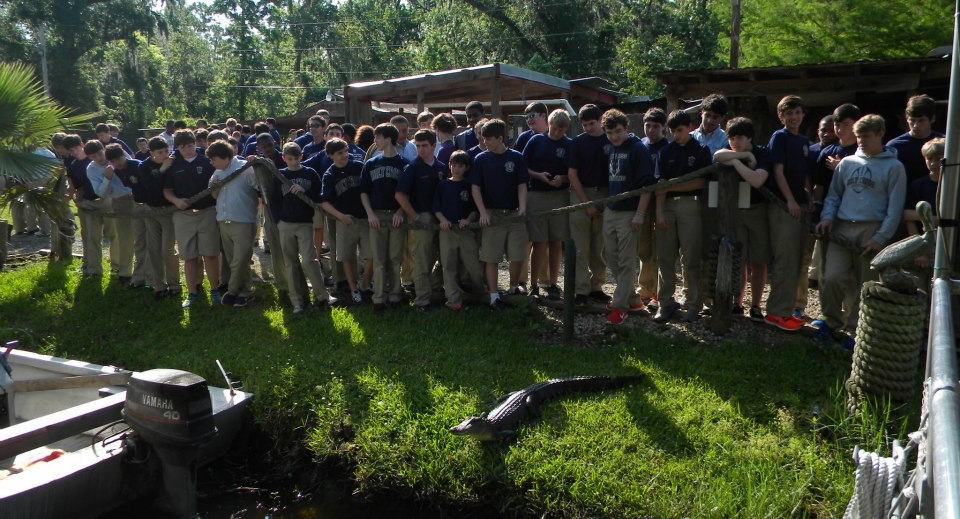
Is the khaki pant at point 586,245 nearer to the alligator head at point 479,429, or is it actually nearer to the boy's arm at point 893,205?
the boy's arm at point 893,205

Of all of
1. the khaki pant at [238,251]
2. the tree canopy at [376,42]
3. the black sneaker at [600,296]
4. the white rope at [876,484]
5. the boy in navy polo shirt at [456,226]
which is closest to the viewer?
the white rope at [876,484]

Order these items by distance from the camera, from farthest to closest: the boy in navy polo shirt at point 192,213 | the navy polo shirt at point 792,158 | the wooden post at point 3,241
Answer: the wooden post at point 3,241, the boy in navy polo shirt at point 192,213, the navy polo shirt at point 792,158

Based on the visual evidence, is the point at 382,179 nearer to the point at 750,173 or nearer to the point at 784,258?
the point at 750,173

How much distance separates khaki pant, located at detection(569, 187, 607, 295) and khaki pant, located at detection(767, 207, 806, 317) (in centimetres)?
159

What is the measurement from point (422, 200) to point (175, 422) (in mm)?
3507

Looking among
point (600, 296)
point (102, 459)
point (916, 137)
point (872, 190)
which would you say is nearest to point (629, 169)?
point (600, 296)

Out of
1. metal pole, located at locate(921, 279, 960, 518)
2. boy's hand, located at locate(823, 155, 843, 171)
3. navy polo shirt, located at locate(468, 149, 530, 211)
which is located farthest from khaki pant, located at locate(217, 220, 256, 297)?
metal pole, located at locate(921, 279, 960, 518)

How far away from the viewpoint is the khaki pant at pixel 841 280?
20.3 ft

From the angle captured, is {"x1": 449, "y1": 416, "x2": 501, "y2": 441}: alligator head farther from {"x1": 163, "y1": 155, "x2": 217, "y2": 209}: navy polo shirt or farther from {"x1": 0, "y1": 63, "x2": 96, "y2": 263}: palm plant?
{"x1": 0, "y1": 63, "x2": 96, "y2": 263}: palm plant

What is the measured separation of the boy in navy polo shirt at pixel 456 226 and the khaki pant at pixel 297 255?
1.33m

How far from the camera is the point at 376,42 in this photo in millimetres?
44500

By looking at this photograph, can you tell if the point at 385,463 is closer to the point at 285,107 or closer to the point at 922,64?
the point at 922,64

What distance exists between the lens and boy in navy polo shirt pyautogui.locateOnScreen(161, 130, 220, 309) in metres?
8.48

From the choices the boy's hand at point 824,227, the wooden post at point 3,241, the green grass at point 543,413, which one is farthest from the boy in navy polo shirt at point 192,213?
the boy's hand at point 824,227
